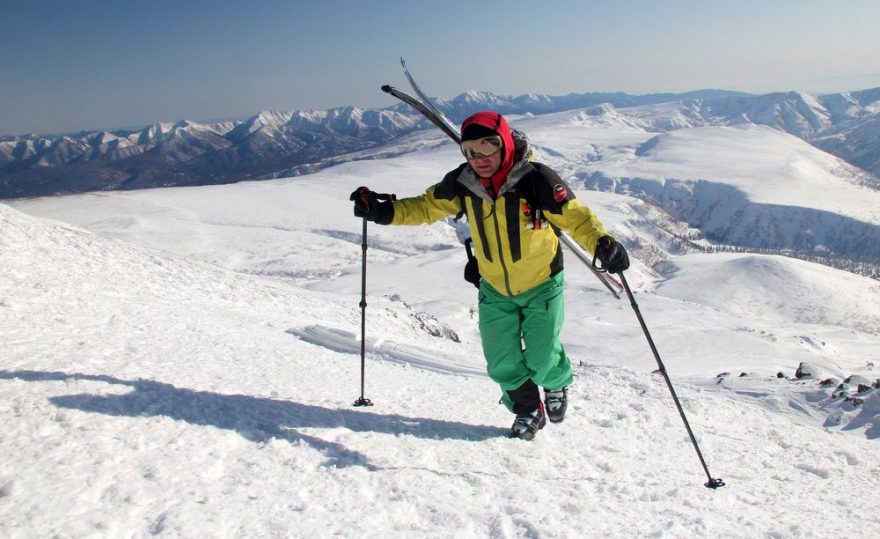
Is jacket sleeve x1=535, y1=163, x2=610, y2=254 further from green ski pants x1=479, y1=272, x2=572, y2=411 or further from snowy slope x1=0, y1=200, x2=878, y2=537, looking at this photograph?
snowy slope x1=0, y1=200, x2=878, y2=537

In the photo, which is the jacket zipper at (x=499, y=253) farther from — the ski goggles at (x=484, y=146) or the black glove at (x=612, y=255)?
the black glove at (x=612, y=255)

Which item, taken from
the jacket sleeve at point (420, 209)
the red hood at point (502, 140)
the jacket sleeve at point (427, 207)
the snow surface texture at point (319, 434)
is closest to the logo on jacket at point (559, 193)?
the red hood at point (502, 140)

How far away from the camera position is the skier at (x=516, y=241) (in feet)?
16.1

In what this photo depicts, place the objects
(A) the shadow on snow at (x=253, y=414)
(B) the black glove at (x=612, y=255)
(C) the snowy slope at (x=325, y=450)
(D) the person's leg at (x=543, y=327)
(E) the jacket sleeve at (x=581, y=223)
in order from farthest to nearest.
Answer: (D) the person's leg at (x=543, y=327) → (E) the jacket sleeve at (x=581, y=223) → (B) the black glove at (x=612, y=255) → (A) the shadow on snow at (x=253, y=414) → (C) the snowy slope at (x=325, y=450)

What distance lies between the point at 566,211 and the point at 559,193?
18 cm

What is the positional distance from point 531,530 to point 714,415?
17.0ft

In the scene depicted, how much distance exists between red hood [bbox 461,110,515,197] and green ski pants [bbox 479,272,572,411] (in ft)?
3.64

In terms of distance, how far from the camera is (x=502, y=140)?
4969 mm

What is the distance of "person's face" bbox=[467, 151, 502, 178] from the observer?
196 inches

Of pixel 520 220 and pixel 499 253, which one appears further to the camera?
pixel 499 253

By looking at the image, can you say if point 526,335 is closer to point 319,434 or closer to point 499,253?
point 499,253

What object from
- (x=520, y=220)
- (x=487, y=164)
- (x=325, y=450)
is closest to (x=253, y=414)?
(x=325, y=450)

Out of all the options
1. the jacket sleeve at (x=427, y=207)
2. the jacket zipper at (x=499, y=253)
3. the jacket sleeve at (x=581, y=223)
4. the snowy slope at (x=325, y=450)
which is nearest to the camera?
the snowy slope at (x=325, y=450)

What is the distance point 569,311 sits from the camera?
145 feet
